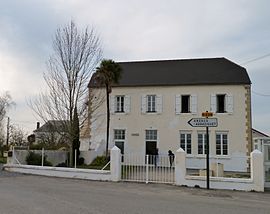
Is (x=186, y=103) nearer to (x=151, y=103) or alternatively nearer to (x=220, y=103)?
(x=220, y=103)

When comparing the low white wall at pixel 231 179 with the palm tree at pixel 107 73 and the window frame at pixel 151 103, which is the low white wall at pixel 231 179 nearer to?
the palm tree at pixel 107 73

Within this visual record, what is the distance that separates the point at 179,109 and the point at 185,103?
75 cm

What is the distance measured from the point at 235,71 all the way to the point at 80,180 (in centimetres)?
1735

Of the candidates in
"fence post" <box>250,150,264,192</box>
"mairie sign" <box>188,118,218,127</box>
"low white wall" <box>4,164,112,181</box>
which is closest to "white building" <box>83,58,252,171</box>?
"low white wall" <box>4,164,112,181</box>

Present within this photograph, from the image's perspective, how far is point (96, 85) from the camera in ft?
97.6

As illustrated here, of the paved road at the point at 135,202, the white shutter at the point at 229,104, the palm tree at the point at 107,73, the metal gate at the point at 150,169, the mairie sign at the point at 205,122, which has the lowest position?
the paved road at the point at 135,202

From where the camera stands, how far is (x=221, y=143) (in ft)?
93.7

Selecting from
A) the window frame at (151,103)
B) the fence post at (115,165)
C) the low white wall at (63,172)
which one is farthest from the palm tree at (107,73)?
the fence post at (115,165)

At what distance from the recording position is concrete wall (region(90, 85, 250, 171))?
1117 inches

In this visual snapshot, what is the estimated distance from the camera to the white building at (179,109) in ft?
93.4

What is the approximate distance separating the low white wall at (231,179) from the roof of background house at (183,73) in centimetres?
1393

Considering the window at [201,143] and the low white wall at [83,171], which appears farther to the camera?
the window at [201,143]

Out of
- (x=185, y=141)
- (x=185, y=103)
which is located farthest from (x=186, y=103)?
(x=185, y=141)

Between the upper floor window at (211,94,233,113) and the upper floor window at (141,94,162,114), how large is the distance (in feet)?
14.3
